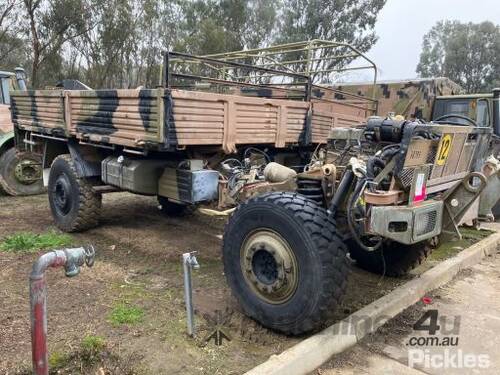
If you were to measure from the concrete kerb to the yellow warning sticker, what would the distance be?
1213 mm

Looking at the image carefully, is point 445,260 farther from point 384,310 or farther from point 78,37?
point 78,37

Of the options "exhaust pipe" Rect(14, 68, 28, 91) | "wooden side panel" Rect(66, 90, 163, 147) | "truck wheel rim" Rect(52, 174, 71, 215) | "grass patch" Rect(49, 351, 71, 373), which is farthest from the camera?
"exhaust pipe" Rect(14, 68, 28, 91)

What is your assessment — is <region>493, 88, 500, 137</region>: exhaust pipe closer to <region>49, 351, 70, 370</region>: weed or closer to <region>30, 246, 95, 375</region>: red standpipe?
<region>49, 351, 70, 370</region>: weed

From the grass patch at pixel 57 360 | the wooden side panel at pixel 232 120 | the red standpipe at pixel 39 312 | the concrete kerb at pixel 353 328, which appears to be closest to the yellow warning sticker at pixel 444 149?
the concrete kerb at pixel 353 328

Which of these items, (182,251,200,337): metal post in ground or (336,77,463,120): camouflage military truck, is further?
(336,77,463,120): camouflage military truck

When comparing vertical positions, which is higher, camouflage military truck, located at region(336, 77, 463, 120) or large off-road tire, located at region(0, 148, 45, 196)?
camouflage military truck, located at region(336, 77, 463, 120)

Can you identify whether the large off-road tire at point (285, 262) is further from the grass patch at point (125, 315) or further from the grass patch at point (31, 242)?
the grass patch at point (31, 242)

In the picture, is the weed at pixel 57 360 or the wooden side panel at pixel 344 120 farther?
the wooden side panel at pixel 344 120

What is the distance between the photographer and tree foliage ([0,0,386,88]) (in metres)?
19.1

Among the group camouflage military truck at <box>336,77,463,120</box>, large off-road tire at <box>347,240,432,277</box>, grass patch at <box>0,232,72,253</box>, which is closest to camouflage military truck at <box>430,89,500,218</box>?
camouflage military truck at <box>336,77,463,120</box>

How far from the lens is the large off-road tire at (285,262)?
9.93 feet

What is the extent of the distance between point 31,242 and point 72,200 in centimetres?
72

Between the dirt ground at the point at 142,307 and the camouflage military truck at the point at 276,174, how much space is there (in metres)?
0.27

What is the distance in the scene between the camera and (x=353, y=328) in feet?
11.1
